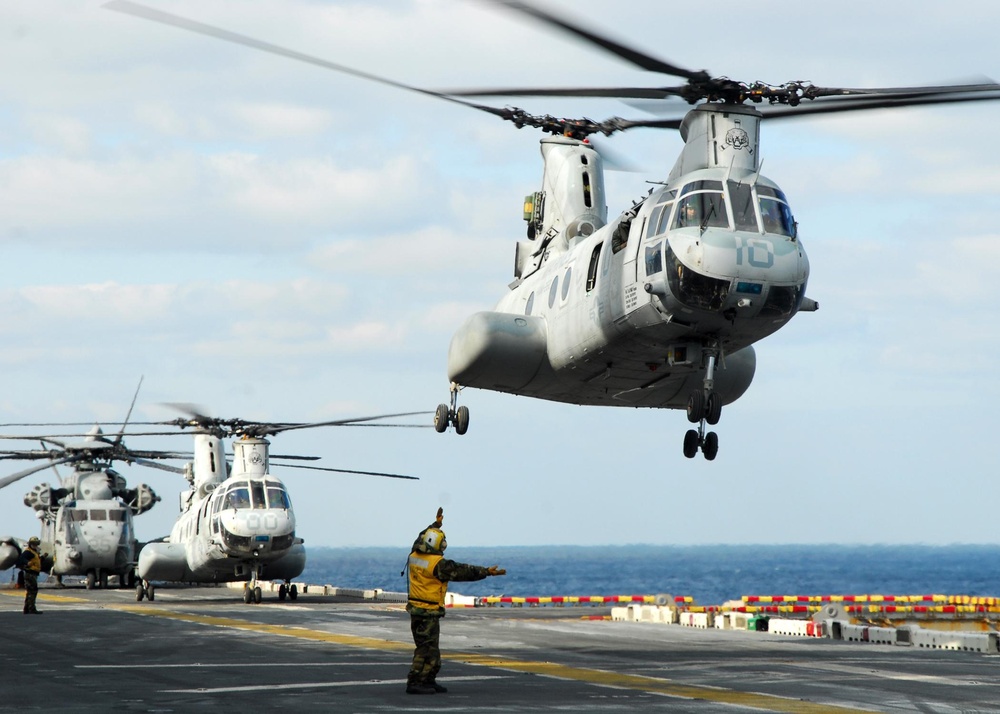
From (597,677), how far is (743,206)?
7.05 m

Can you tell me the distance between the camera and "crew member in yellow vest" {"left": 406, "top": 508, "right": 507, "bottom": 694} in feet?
48.0

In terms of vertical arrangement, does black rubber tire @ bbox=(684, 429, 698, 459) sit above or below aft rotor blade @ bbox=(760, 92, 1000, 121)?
below

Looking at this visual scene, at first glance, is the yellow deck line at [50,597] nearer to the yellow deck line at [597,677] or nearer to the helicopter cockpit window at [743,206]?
the yellow deck line at [597,677]

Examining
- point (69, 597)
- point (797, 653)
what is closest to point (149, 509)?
point (69, 597)

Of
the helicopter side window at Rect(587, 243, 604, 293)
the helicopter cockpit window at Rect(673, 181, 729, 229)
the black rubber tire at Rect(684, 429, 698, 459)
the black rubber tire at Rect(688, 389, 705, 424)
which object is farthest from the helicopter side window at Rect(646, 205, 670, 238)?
the black rubber tire at Rect(684, 429, 698, 459)

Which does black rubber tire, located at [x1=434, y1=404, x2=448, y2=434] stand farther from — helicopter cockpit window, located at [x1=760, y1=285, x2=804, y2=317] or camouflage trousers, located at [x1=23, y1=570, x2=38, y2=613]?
camouflage trousers, located at [x1=23, y1=570, x2=38, y2=613]

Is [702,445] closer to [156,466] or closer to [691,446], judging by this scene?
[691,446]

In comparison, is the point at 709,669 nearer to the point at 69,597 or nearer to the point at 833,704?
the point at 833,704

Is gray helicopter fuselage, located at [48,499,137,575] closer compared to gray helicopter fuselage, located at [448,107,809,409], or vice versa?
gray helicopter fuselage, located at [448,107,809,409]

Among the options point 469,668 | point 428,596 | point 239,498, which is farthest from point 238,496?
point 428,596

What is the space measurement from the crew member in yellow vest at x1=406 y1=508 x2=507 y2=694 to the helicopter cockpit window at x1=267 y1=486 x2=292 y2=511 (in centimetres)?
2102

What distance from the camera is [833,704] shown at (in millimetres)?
13883

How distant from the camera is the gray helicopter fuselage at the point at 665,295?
1822 centimetres

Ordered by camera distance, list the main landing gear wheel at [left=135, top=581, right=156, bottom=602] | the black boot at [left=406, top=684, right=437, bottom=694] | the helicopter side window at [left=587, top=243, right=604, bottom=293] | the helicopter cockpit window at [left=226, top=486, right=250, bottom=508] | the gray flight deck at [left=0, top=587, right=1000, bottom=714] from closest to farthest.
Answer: the gray flight deck at [left=0, top=587, right=1000, bottom=714]
the black boot at [left=406, top=684, right=437, bottom=694]
the helicopter side window at [left=587, top=243, right=604, bottom=293]
the helicopter cockpit window at [left=226, top=486, right=250, bottom=508]
the main landing gear wheel at [left=135, top=581, right=156, bottom=602]
